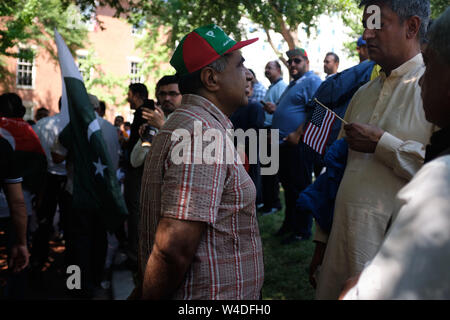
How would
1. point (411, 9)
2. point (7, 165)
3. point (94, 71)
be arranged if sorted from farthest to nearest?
point (94, 71)
point (7, 165)
point (411, 9)

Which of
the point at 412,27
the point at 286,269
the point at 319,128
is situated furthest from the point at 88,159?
the point at 412,27

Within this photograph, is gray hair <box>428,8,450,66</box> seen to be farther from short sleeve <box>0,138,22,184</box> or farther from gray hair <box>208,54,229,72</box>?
short sleeve <box>0,138,22,184</box>

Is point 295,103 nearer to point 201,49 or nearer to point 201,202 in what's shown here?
point 201,49

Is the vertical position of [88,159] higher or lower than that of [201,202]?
lower

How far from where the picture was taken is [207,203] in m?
1.67

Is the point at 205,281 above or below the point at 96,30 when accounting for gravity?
below

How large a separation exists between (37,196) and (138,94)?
5.94 ft

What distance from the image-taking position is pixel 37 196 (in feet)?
16.5

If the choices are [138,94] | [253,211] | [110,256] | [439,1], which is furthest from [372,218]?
[439,1]

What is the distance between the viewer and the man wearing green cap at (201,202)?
1670 mm

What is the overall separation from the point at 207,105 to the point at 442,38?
1.14m

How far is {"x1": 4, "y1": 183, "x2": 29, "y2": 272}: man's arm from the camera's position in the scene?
123 inches

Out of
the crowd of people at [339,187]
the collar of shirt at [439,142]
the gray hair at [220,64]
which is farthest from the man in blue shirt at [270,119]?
the collar of shirt at [439,142]
